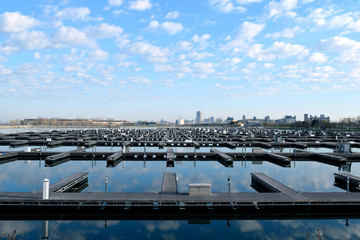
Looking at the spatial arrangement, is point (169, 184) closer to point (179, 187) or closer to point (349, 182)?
point (179, 187)

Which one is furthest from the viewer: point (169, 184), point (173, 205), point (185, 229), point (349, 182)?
point (349, 182)

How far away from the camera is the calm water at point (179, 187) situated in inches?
500

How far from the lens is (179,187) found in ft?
66.0

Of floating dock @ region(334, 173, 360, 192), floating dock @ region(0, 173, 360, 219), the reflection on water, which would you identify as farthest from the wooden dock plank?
floating dock @ region(334, 173, 360, 192)

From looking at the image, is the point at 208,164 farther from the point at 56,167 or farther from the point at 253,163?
the point at 56,167

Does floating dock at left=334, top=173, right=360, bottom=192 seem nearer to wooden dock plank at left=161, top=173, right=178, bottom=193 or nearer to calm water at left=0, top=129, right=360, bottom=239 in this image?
calm water at left=0, top=129, right=360, bottom=239

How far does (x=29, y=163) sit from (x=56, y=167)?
5.33 m

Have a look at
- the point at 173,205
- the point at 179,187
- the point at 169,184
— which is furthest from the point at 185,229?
the point at 179,187

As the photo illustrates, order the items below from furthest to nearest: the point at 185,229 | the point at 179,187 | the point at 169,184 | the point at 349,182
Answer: the point at 349,182 < the point at 179,187 < the point at 169,184 < the point at 185,229

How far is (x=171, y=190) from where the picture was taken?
16.8 metres

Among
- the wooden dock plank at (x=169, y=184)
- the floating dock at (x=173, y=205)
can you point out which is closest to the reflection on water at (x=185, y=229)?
the floating dock at (x=173, y=205)

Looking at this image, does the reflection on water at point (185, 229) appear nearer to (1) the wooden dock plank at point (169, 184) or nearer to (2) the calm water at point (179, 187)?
(2) the calm water at point (179, 187)

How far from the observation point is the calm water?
12.7 metres

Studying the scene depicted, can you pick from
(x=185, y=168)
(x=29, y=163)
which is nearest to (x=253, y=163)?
(x=185, y=168)
